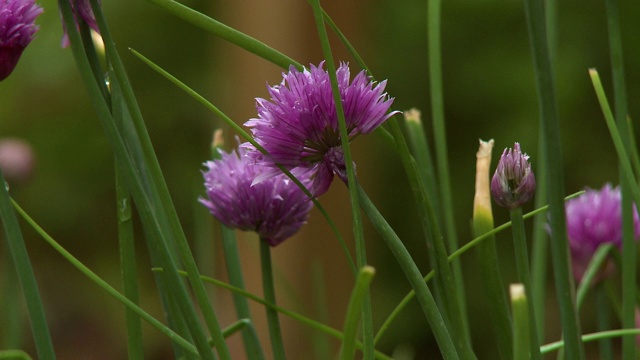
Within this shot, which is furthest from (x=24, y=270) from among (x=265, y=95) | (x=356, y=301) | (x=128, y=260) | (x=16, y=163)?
(x=265, y=95)

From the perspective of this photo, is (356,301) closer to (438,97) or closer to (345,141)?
(345,141)

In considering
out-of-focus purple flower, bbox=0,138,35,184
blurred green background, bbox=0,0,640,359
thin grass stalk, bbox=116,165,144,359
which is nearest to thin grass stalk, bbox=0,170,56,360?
thin grass stalk, bbox=116,165,144,359

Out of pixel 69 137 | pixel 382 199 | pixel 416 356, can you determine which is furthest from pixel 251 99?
pixel 69 137

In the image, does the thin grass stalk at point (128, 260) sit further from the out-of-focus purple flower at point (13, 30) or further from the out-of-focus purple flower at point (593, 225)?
the out-of-focus purple flower at point (593, 225)

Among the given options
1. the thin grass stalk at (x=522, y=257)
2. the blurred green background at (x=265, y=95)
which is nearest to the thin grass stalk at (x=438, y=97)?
the thin grass stalk at (x=522, y=257)

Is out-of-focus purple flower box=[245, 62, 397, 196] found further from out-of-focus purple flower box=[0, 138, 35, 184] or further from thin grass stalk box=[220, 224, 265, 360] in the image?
out-of-focus purple flower box=[0, 138, 35, 184]

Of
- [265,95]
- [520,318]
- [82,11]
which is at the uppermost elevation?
[265,95]

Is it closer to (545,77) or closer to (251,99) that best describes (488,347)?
(251,99)
